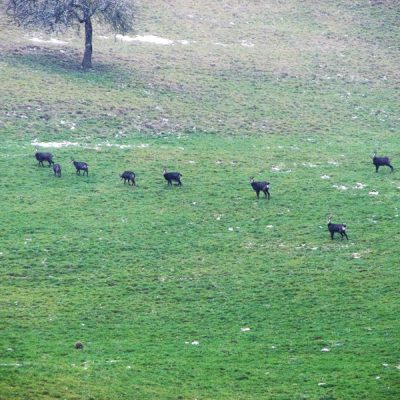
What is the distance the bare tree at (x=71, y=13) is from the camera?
63469 millimetres

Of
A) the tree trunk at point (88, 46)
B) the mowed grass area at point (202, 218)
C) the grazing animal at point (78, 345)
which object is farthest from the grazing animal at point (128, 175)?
the tree trunk at point (88, 46)

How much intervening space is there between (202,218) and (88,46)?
86.1 feet

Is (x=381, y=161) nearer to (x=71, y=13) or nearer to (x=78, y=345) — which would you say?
(x=78, y=345)

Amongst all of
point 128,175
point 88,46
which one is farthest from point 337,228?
point 88,46

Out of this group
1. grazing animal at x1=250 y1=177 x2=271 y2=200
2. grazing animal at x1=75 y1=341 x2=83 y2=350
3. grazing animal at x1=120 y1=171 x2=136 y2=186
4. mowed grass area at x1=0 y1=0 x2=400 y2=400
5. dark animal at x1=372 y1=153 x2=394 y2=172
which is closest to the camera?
mowed grass area at x1=0 y1=0 x2=400 y2=400

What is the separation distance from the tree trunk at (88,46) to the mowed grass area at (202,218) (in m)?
0.98

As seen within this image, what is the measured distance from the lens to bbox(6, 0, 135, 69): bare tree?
63.5 m

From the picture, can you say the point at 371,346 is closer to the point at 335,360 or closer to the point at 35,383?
the point at 335,360

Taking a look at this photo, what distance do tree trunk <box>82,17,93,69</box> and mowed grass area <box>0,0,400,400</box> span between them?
3.22 feet

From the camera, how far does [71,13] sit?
212ft

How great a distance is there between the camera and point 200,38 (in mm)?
76688

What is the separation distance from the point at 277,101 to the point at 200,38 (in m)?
15.0

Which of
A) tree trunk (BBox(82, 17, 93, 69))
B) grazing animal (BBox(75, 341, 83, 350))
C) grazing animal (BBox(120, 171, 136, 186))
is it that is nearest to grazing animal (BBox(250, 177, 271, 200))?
grazing animal (BBox(120, 171, 136, 186))

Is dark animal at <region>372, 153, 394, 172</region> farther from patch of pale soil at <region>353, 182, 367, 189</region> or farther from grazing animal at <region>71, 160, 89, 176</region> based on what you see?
grazing animal at <region>71, 160, 89, 176</region>
